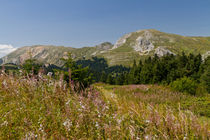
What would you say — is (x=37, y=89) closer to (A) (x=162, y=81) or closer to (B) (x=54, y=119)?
(B) (x=54, y=119)

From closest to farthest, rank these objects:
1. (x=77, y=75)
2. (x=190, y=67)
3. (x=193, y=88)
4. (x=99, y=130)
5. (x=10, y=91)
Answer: (x=99, y=130) < (x=10, y=91) < (x=77, y=75) < (x=193, y=88) < (x=190, y=67)

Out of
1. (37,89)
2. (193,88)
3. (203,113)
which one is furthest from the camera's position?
(193,88)

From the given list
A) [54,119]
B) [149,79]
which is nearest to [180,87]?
[54,119]

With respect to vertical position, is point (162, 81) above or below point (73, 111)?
below

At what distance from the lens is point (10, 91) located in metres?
3.23

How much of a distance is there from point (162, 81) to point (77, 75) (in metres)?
25.4

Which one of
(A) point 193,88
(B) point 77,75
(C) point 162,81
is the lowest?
(C) point 162,81

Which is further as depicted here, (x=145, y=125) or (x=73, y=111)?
(x=73, y=111)

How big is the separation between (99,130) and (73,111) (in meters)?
0.84

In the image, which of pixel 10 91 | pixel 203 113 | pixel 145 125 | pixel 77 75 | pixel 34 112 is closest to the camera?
pixel 145 125

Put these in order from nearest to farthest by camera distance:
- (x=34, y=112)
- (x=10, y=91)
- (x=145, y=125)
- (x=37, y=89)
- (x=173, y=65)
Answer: (x=145, y=125), (x=34, y=112), (x=10, y=91), (x=37, y=89), (x=173, y=65)

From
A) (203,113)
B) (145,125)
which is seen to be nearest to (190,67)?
(203,113)

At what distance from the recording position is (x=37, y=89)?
11.4 ft

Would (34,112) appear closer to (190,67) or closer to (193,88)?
(193,88)
